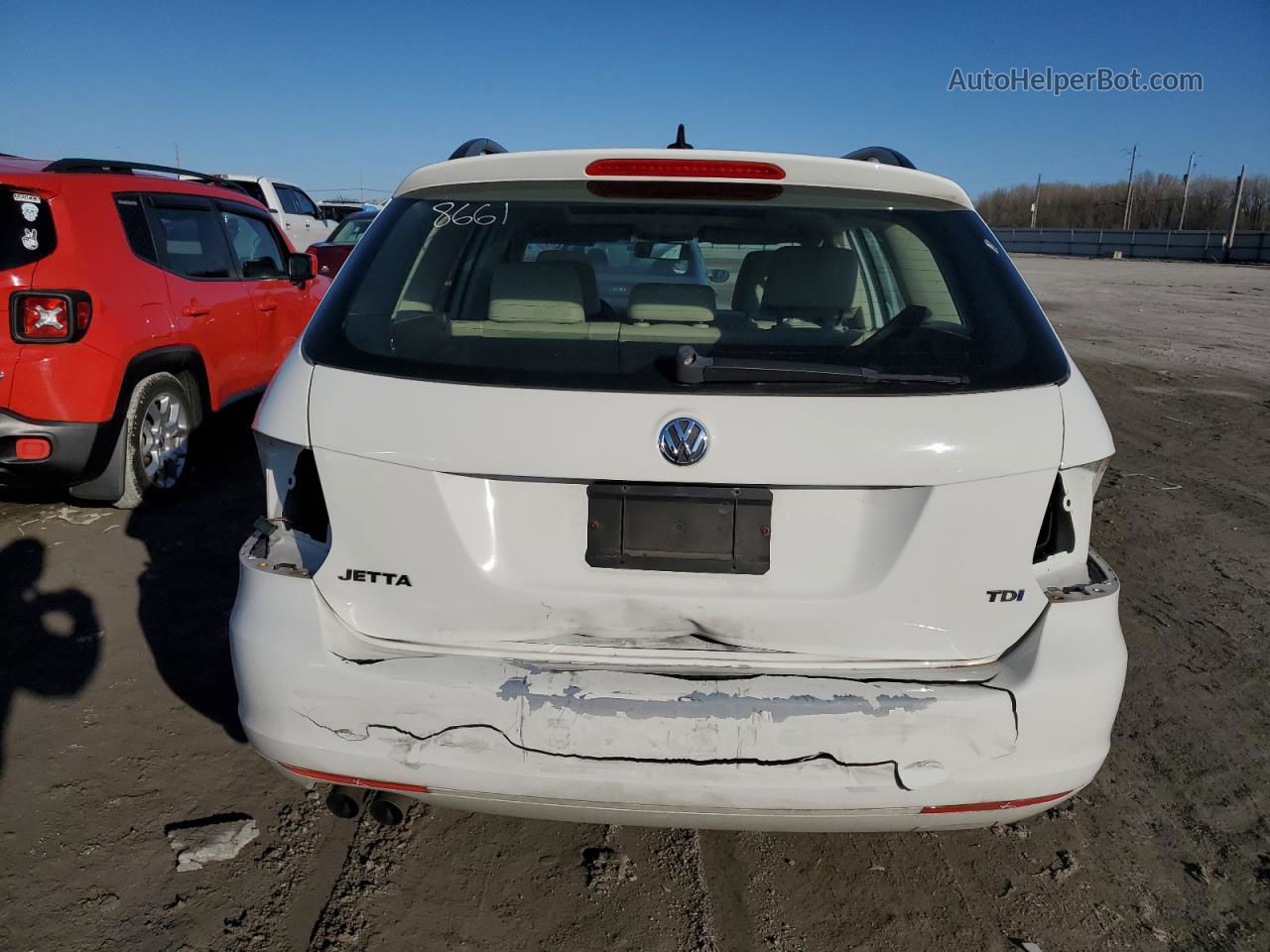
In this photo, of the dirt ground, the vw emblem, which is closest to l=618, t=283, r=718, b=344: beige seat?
the vw emblem

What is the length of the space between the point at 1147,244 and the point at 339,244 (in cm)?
4695

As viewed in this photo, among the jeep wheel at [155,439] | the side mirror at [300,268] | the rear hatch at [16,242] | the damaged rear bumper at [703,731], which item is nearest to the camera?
the damaged rear bumper at [703,731]

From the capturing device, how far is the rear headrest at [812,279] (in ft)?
8.07

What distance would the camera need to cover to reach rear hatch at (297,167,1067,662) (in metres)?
1.86

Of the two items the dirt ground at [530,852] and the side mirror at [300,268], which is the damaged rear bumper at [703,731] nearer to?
the dirt ground at [530,852]

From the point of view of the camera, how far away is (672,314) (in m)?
2.23

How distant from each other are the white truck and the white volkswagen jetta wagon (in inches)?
571

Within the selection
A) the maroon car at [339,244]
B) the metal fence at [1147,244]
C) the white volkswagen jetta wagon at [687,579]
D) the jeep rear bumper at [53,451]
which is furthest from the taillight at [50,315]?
the metal fence at [1147,244]

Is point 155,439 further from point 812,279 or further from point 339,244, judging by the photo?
point 339,244

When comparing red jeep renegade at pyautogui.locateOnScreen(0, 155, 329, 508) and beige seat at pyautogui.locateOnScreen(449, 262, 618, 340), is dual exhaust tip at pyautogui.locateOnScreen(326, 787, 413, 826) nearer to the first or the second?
beige seat at pyautogui.locateOnScreen(449, 262, 618, 340)

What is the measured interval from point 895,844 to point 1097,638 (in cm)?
96

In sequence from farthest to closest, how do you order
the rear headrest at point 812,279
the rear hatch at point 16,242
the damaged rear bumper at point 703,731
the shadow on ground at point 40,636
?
the rear hatch at point 16,242
the shadow on ground at point 40,636
the rear headrest at point 812,279
the damaged rear bumper at point 703,731

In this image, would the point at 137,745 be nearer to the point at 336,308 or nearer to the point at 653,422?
the point at 336,308

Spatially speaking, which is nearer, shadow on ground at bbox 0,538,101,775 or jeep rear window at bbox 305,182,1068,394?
jeep rear window at bbox 305,182,1068,394
